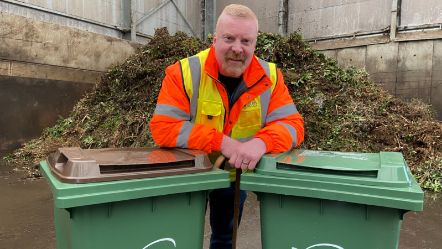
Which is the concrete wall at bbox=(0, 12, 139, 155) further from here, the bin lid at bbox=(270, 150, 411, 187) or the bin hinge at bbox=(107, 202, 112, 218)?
the bin lid at bbox=(270, 150, 411, 187)

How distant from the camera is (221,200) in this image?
6.86ft

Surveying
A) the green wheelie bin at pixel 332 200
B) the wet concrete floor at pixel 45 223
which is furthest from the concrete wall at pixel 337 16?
the green wheelie bin at pixel 332 200

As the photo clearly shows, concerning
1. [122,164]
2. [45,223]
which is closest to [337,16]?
[45,223]

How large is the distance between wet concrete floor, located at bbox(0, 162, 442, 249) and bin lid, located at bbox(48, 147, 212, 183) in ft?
5.06

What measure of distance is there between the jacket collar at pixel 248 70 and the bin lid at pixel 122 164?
0.44 m

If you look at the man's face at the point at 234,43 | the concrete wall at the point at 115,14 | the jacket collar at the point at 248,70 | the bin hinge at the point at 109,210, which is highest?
the concrete wall at the point at 115,14

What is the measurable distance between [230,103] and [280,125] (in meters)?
0.29

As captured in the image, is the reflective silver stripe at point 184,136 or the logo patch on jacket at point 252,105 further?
the logo patch on jacket at point 252,105

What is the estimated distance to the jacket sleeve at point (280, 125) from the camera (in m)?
1.78

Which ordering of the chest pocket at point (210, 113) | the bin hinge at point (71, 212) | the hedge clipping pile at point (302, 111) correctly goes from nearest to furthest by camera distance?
1. the bin hinge at point (71, 212)
2. the chest pocket at point (210, 113)
3. the hedge clipping pile at point (302, 111)

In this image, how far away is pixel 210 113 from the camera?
72.1 inches

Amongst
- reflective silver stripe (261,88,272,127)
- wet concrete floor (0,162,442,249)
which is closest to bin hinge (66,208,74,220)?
reflective silver stripe (261,88,272,127)

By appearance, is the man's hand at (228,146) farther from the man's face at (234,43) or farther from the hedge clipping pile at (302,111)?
the hedge clipping pile at (302,111)

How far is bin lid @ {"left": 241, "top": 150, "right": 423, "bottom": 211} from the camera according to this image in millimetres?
1360
